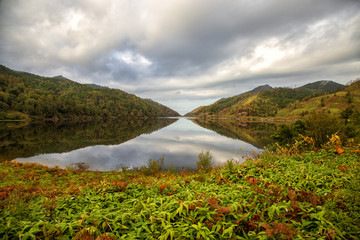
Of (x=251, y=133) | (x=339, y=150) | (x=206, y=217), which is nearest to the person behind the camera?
(x=206, y=217)

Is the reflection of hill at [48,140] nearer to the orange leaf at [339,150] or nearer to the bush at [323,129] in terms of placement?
the orange leaf at [339,150]

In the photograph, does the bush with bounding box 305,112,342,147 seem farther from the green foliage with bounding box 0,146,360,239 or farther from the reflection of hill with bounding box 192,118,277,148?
the reflection of hill with bounding box 192,118,277,148

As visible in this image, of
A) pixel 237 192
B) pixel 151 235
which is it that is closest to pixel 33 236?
pixel 151 235

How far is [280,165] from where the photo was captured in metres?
7.19

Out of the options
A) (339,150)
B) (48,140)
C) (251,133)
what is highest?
(339,150)

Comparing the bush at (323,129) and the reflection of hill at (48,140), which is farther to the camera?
the reflection of hill at (48,140)

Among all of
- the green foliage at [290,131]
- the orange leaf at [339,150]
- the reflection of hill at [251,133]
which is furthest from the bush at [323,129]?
the reflection of hill at [251,133]

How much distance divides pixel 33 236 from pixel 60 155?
23657 millimetres

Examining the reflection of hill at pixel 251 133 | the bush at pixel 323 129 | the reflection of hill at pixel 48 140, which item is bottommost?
the reflection of hill at pixel 251 133

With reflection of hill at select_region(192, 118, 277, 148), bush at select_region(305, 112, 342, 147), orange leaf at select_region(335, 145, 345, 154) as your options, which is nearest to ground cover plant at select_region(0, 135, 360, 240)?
orange leaf at select_region(335, 145, 345, 154)

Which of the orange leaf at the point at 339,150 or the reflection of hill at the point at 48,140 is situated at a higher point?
the orange leaf at the point at 339,150

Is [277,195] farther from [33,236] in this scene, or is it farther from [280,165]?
[33,236]

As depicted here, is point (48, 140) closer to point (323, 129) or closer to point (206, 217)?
point (206, 217)

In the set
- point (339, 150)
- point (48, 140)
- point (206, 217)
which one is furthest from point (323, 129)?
point (48, 140)
